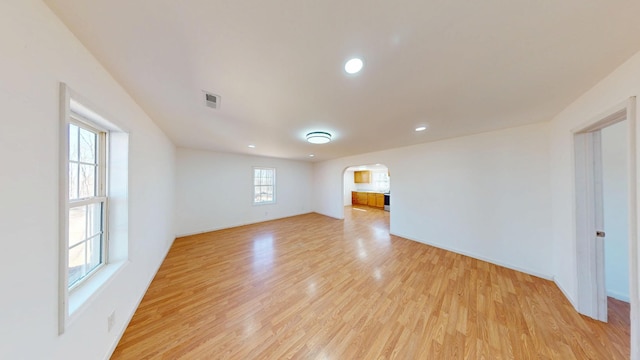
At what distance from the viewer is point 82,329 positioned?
114 centimetres

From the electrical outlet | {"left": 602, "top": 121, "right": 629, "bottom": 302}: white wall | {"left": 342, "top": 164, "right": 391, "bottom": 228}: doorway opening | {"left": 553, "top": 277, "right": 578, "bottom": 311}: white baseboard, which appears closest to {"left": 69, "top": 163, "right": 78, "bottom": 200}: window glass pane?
the electrical outlet

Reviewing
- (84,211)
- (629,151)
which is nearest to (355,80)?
(629,151)

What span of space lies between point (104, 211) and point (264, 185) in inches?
171

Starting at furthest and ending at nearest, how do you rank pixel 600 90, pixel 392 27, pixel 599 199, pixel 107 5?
pixel 599 199 < pixel 600 90 < pixel 392 27 < pixel 107 5

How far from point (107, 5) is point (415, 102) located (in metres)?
2.29

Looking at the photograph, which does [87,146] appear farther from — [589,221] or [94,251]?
[589,221]

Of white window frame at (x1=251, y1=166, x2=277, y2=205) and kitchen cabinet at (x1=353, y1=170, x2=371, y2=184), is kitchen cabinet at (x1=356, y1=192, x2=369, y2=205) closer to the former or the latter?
kitchen cabinet at (x1=353, y1=170, x2=371, y2=184)

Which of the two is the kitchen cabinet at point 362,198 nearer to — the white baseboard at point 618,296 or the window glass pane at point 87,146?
the white baseboard at point 618,296

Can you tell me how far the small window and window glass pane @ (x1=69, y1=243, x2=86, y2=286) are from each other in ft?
14.1

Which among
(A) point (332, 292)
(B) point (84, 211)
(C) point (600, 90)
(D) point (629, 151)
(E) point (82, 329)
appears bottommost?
(A) point (332, 292)

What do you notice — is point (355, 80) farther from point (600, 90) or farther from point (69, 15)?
point (600, 90)

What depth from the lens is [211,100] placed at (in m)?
1.86

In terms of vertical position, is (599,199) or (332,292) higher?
(599,199)

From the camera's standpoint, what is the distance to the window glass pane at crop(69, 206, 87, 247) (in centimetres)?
128
